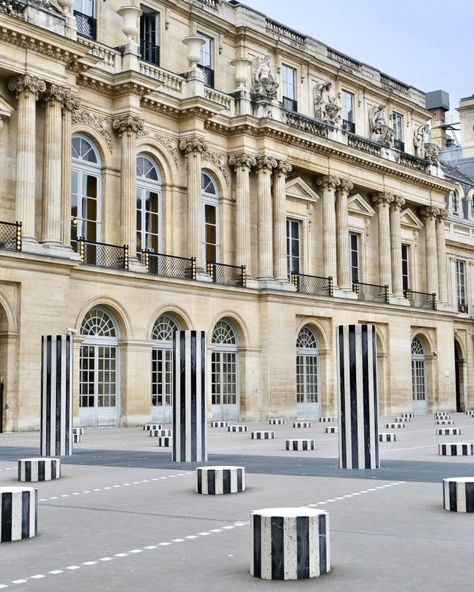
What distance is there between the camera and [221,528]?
353 inches

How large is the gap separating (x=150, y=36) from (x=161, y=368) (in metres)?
13.9

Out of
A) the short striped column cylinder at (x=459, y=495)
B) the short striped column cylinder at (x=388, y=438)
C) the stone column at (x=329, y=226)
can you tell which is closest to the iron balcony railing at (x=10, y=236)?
the short striped column cylinder at (x=388, y=438)

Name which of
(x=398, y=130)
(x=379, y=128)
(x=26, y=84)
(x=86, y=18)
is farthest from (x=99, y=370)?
(x=398, y=130)

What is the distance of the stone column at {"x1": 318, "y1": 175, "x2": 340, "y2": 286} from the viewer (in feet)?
140

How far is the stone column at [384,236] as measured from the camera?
46844 millimetres

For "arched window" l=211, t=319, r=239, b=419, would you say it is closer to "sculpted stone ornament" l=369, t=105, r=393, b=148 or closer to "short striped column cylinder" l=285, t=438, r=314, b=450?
"sculpted stone ornament" l=369, t=105, r=393, b=148

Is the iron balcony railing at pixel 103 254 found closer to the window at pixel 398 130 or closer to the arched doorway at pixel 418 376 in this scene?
the arched doorway at pixel 418 376

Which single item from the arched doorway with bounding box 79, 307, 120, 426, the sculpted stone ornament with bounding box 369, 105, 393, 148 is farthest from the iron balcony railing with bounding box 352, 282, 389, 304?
the arched doorway with bounding box 79, 307, 120, 426

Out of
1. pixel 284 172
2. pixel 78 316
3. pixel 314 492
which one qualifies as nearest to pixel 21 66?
pixel 78 316

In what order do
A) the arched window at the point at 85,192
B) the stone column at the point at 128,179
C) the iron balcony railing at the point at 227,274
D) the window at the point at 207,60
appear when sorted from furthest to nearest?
1. the window at the point at 207,60
2. the iron balcony railing at the point at 227,274
3. the stone column at the point at 128,179
4. the arched window at the point at 85,192

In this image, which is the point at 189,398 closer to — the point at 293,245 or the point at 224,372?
the point at 224,372

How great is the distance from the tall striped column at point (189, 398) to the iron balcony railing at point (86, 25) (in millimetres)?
20312

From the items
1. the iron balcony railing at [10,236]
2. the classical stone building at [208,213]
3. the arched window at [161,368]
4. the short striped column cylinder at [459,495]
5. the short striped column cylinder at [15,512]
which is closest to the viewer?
the short striped column cylinder at [15,512]

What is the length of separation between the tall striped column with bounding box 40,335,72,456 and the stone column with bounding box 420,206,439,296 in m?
35.4
